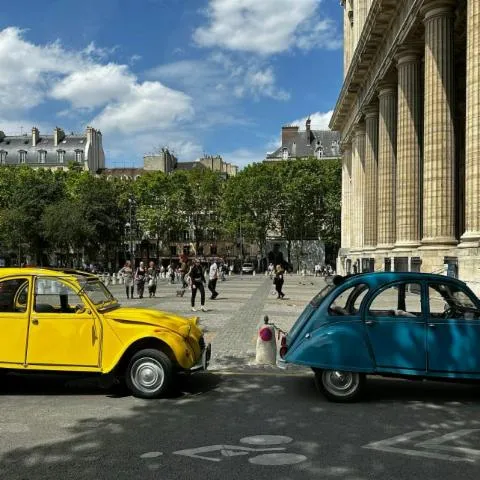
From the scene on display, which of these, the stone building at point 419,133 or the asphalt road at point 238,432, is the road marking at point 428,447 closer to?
the asphalt road at point 238,432

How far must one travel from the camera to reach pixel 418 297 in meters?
7.39

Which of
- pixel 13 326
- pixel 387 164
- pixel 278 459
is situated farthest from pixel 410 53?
pixel 278 459

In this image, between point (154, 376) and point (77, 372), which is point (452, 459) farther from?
point (77, 372)

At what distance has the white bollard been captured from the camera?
9.90m

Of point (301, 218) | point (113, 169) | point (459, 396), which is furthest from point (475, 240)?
point (113, 169)

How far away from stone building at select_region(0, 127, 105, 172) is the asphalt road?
315 feet

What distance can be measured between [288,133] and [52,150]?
137 feet

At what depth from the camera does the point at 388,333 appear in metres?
7.14

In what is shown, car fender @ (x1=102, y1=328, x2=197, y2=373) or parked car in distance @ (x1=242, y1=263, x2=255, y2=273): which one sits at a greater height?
parked car in distance @ (x1=242, y1=263, x2=255, y2=273)

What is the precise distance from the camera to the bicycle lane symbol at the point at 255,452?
509cm

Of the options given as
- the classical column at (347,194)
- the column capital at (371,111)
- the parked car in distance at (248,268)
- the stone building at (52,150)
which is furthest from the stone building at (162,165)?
the column capital at (371,111)

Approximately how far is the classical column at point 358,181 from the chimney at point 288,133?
54.2 meters

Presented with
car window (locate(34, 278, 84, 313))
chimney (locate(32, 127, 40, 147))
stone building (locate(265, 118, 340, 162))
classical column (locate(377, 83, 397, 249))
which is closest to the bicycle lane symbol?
car window (locate(34, 278, 84, 313))

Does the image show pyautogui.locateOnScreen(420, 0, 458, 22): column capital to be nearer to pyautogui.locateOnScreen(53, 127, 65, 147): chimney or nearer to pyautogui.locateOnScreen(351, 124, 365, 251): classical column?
pyautogui.locateOnScreen(351, 124, 365, 251): classical column
